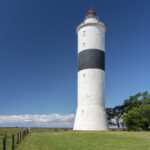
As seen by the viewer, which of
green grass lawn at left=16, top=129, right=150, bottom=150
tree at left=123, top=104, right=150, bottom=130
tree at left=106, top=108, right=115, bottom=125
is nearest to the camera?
green grass lawn at left=16, top=129, right=150, bottom=150

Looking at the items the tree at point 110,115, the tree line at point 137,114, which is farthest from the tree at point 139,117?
the tree at point 110,115

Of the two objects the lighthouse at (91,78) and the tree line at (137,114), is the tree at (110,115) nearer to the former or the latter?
the tree line at (137,114)

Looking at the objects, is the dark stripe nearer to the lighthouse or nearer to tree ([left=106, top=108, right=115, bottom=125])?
the lighthouse

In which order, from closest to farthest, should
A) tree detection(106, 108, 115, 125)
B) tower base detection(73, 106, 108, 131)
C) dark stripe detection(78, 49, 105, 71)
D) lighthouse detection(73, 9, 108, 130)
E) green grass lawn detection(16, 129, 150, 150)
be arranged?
green grass lawn detection(16, 129, 150, 150) → tower base detection(73, 106, 108, 131) → lighthouse detection(73, 9, 108, 130) → dark stripe detection(78, 49, 105, 71) → tree detection(106, 108, 115, 125)

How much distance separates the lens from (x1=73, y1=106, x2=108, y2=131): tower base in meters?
20.3

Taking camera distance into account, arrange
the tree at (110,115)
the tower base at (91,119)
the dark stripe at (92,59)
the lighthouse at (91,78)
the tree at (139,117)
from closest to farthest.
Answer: the tower base at (91,119)
the lighthouse at (91,78)
the tree at (139,117)
the dark stripe at (92,59)
the tree at (110,115)

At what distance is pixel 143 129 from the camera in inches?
893

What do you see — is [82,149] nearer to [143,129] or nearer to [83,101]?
[83,101]

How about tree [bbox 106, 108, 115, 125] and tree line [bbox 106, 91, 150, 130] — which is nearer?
tree line [bbox 106, 91, 150, 130]

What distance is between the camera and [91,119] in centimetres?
2047

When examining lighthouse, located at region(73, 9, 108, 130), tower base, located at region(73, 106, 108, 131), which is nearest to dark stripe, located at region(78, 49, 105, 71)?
lighthouse, located at region(73, 9, 108, 130)

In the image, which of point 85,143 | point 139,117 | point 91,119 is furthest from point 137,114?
point 85,143

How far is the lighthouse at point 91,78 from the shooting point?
20.8m

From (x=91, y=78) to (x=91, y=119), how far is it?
5491mm
